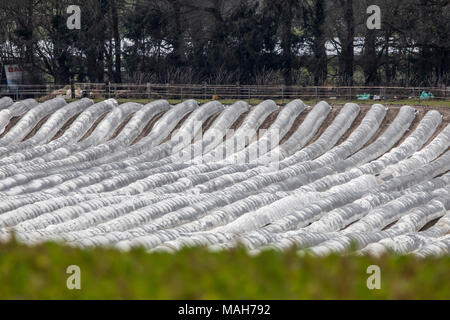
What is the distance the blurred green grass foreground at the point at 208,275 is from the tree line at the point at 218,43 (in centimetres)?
4223

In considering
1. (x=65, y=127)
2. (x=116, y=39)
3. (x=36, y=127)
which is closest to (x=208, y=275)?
(x=65, y=127)

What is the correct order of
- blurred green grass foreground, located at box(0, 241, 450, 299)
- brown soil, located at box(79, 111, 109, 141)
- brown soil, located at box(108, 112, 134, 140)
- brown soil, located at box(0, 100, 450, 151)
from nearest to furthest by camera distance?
blurred green grass foreground, located at box(0, 241, 450, 299), brown soil, located at box(0, 100, 450, 151), brown soil, located at box(108, 112, 134, 140), brown soil, located at box(79, 111, 109, 141)

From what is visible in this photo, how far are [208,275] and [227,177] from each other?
1598 cm

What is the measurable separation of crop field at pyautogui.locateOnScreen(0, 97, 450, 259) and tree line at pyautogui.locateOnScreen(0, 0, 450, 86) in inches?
661

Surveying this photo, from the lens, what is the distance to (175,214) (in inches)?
717

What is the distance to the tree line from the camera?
51.0m

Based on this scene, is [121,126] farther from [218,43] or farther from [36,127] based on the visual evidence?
[218,43]

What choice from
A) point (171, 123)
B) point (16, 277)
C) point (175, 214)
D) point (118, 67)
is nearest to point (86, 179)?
point (175, 214)

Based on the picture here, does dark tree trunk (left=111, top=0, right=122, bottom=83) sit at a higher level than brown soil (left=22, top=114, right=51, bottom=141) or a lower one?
higher

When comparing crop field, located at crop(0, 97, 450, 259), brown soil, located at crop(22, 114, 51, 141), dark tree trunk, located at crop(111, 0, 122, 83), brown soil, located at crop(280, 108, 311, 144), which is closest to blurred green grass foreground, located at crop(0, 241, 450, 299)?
crop field, located at crop(0, 97, 450, 259)

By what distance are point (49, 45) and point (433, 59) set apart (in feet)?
99.3

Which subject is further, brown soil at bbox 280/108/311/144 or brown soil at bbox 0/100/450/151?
brown soil at bbox 0/100/450/151

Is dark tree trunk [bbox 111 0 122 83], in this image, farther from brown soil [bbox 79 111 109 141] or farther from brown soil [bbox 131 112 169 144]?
brown soil [bbox 131 112 169 144]

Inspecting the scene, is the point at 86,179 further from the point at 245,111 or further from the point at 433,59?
the point at 433,59
